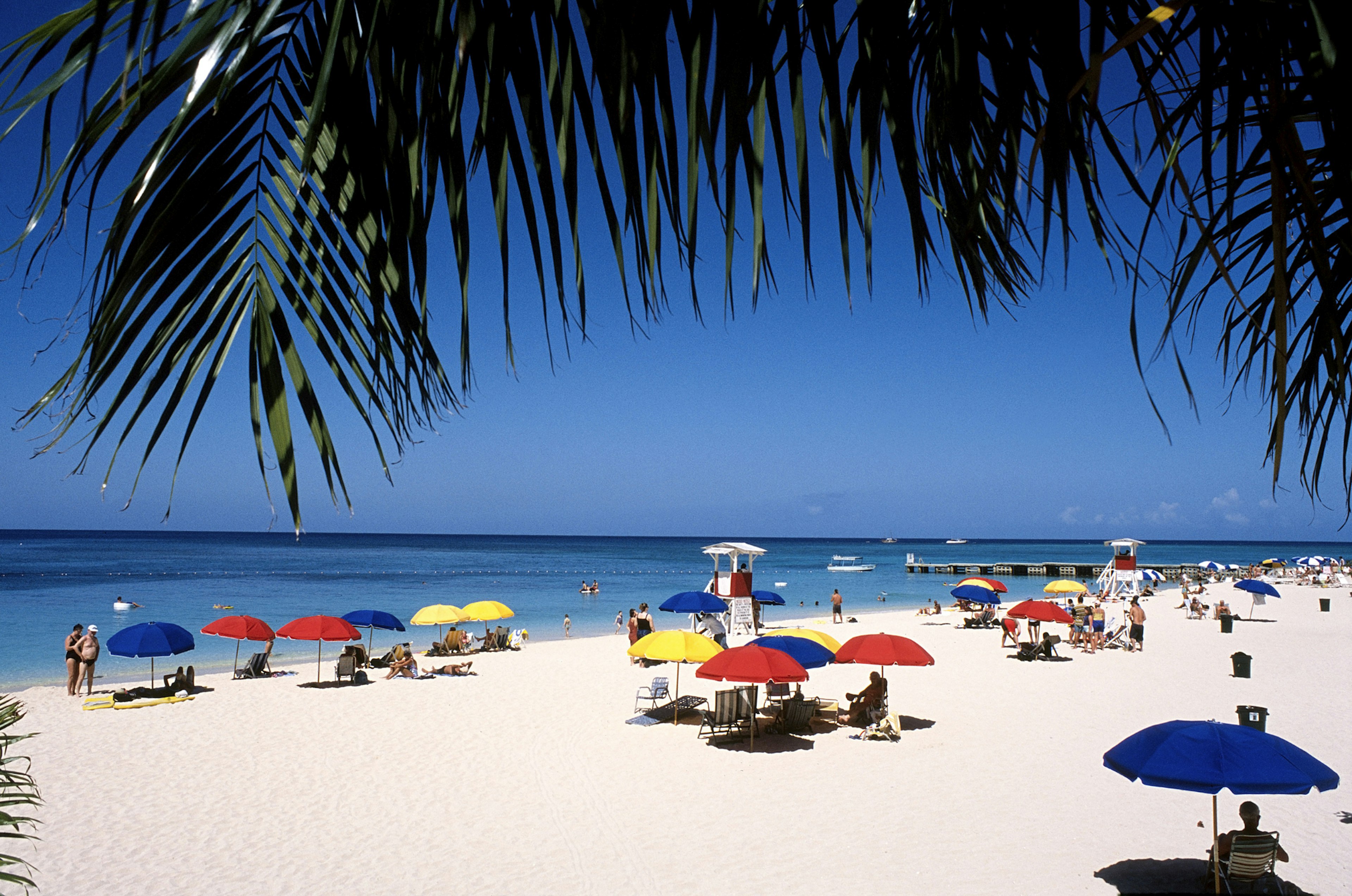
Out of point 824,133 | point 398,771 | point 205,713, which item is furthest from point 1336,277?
point 205,713

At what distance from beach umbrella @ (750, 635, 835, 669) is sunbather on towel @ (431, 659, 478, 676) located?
8.45 meters

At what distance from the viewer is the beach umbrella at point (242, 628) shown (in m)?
16.4

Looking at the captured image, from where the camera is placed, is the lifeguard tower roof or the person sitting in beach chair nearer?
the person sitting in beach chair

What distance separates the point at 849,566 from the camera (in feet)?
273

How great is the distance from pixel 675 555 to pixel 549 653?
93.2 m

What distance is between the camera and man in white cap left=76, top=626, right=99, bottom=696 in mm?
15977

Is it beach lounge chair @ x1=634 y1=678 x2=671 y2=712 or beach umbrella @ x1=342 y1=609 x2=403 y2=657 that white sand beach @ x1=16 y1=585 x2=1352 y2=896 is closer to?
beach lounge chair @ x1=634 y1=678 x2=671 y2=712

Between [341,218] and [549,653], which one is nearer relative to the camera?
[341,218]

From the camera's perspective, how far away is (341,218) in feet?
3.05

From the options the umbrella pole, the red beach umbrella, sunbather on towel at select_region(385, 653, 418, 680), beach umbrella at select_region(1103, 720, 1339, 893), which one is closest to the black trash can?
the umbrella pole

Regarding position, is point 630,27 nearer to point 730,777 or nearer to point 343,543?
point 730,777

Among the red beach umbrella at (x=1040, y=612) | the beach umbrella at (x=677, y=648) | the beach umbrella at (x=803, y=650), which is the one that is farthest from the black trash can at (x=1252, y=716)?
the red beach umbrella at (x=1040, y=612)

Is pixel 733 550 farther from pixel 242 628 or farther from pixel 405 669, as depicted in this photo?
pixel 242 628

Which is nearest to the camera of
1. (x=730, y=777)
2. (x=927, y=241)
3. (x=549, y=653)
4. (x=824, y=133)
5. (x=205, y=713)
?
(x=824, y=133)
